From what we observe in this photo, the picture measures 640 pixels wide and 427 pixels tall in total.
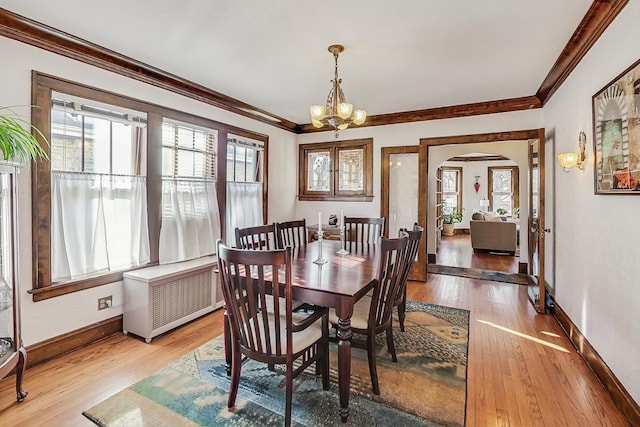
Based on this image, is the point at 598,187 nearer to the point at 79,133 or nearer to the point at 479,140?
the point at 479,140

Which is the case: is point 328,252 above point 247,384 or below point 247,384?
above

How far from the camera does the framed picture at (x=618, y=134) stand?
1.81 meters

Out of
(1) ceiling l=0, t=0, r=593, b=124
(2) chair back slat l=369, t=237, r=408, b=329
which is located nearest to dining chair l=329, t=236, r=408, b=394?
(2) chair back slat l=369, t=237, r=408, b=329

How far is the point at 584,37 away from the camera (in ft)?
8.16

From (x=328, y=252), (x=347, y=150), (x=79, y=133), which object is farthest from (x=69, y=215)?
(x=347, y=150)

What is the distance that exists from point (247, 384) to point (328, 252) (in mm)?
1313

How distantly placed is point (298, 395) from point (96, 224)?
2274mm

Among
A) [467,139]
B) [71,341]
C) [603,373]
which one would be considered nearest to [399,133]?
[467,139]

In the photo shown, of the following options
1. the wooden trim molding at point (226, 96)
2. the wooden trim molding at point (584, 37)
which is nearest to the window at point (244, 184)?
the wooden trim molding at point (226, 96)

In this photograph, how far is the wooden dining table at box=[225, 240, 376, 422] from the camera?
184 centimetres

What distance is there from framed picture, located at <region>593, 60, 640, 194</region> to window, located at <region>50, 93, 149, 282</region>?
12.5 feet

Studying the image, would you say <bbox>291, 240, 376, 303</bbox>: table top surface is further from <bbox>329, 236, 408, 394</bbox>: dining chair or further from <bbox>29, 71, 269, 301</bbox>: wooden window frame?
<bbox>29, 71, 269, 301</bbox>: wooden window frame

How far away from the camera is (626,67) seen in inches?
76.8

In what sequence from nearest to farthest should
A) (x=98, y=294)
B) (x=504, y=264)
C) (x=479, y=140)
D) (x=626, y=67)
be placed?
1. (x=626, y=67)
2. (x=98, y=294)
3. (x=479, y=140)
4. (x=504, y=264)
